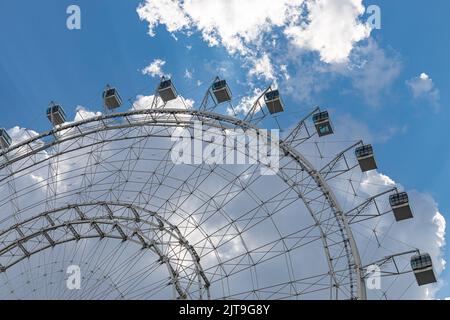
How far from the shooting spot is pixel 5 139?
4925cm

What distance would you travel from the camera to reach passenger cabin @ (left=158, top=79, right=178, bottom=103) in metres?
46.1

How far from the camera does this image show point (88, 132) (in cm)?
4519

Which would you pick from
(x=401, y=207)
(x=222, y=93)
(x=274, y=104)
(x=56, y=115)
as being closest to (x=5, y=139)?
(x=56, y=115)

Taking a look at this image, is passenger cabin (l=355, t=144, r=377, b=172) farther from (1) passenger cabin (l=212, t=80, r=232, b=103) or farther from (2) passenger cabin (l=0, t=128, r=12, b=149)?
(2) passenger cabin (l=0, t=128, r=12, b=149)

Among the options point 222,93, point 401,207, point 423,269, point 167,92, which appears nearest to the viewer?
point 423,269

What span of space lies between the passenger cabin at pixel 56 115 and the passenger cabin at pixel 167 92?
8.26 meters

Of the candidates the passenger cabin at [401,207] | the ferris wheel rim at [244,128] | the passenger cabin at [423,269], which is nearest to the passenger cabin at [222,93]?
the ferris wheel rim at [244,128]

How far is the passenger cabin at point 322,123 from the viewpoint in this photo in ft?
145

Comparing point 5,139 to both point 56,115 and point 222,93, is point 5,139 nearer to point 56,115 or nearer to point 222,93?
point 56,115

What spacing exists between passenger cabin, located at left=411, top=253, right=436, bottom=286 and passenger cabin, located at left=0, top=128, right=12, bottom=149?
105 ft

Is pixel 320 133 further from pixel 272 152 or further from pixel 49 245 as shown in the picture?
pixel 49 245

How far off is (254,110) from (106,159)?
11.8 meters

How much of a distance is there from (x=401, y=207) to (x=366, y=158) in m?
4.13
